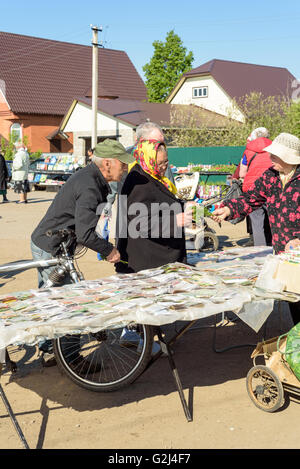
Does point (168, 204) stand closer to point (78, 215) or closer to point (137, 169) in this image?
point (137, 169)

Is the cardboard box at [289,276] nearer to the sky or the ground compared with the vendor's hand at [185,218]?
nearer to the ground

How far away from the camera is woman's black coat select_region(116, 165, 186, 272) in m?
4.60

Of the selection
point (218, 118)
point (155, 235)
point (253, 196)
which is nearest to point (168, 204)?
point (155, 235)

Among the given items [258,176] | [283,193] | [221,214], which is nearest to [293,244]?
[283,193]

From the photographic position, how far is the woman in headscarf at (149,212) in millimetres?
4605

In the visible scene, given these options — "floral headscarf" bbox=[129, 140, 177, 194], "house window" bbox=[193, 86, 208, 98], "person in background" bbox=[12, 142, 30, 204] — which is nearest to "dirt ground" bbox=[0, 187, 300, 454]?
"floral headscarf" bbox=[129, 140, 177, 194]

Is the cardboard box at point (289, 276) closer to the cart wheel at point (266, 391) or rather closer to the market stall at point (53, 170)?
the cart wheel at point (266, 391)

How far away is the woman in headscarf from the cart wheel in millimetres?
1254

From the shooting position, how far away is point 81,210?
13.6 feet

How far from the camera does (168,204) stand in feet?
15.3

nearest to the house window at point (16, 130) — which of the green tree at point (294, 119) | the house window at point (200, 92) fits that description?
the house window at point (200, 92)

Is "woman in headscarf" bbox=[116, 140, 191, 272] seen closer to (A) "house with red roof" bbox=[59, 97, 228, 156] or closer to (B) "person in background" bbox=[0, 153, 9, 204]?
(B) "person in background" bbox=[0, 153, 9, 204]

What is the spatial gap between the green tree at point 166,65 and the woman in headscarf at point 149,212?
175 feet

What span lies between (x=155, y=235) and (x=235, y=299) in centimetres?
123
